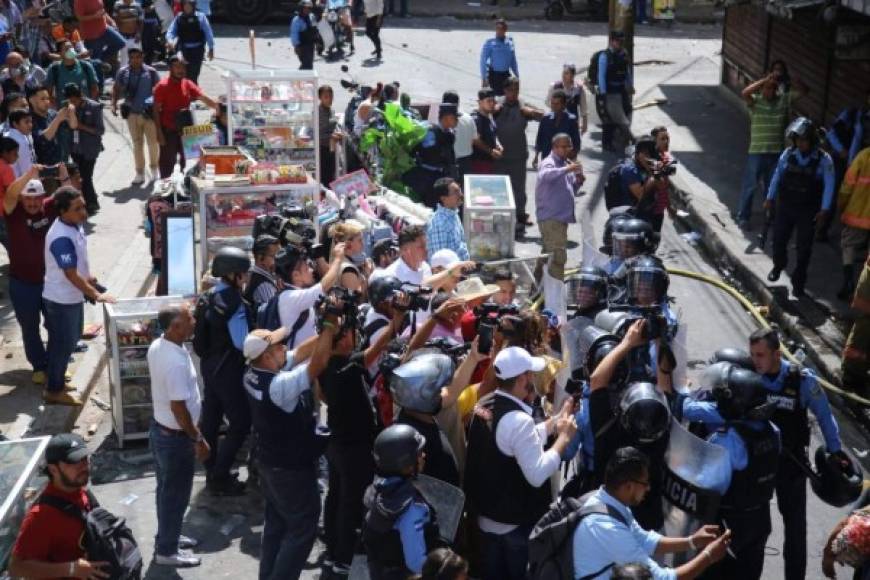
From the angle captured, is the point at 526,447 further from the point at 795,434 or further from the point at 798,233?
the point at 798,233

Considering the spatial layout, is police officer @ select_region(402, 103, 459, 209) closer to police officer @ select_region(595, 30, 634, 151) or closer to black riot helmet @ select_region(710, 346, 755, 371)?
police officer @ select_region(595, 30, 634, 151)

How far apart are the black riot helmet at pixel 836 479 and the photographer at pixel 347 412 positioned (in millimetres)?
2595

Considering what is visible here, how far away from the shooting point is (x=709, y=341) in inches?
467

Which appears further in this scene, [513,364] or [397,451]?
[513,364]

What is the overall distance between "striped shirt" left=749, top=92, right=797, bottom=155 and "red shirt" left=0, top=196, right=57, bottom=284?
839 centimetres

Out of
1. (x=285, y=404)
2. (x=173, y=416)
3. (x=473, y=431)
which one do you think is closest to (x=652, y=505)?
(x=473, y=431)

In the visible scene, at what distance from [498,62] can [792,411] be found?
510 inches

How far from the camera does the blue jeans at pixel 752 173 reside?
1475cm

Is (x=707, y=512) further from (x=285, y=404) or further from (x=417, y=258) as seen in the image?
(x=417, y=258)

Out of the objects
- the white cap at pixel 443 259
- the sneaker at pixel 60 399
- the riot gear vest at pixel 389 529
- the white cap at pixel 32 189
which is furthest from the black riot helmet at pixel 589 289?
the white cap at pixel 32 189

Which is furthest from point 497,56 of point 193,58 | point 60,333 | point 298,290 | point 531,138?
point 298,290

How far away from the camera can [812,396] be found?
7148mm

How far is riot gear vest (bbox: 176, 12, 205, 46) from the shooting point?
64.5ft

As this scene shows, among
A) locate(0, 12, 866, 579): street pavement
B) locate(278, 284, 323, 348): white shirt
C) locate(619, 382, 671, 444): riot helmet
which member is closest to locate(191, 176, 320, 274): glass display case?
locate(0, 12, 866, 579): street pavement
